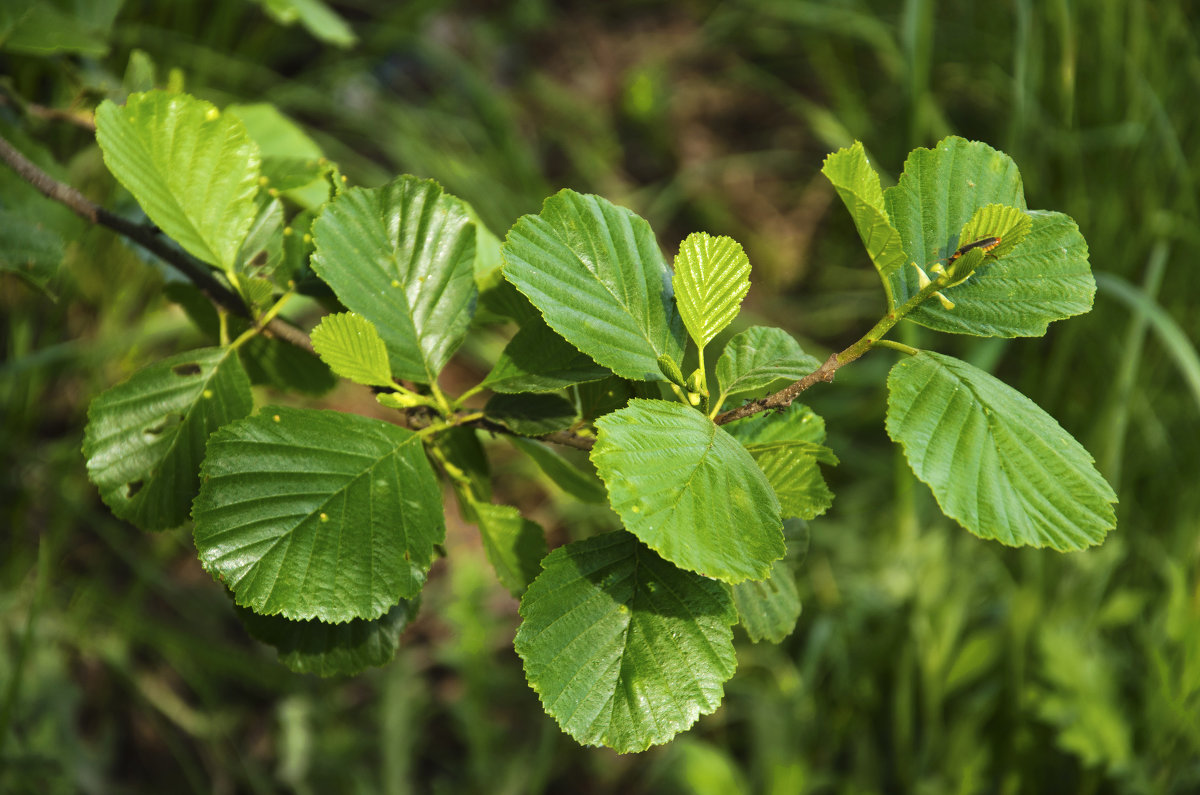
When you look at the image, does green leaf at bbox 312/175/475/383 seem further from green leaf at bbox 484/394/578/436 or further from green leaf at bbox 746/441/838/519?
green leaf at bbox 746/441/838/519

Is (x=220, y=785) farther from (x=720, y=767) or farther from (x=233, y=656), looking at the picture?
(x=720, y=767)

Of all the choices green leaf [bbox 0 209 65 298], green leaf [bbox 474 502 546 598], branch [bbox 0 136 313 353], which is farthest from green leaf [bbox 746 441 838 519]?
green leaf [bbox 0 209 65 298]

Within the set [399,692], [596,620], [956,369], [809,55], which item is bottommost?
[399,692]

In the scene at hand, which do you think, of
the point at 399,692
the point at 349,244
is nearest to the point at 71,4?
the point at 349,244

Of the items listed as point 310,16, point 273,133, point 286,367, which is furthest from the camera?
point 310,16

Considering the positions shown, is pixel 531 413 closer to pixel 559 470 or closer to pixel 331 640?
pixel 559 470

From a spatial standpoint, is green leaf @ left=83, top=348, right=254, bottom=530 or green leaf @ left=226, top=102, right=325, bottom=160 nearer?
green leaf @ left=83, top=348, right=254, bottom=530

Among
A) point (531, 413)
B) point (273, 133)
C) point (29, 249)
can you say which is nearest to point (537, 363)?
point (531, 413)
